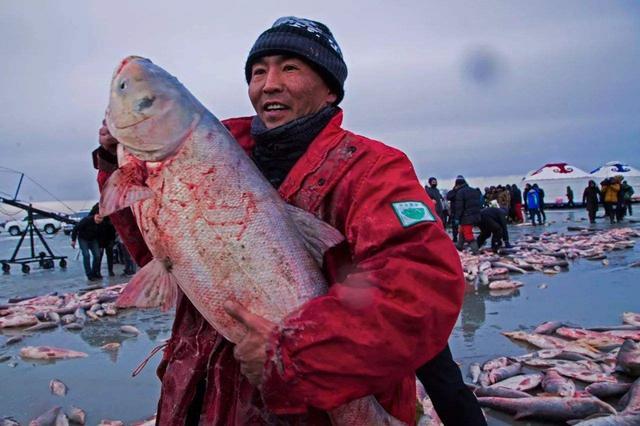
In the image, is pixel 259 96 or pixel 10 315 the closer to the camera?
pixel 259 96

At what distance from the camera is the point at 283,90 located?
208 centimetres

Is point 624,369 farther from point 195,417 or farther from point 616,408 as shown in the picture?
point 195,417

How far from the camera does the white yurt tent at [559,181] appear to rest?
4172 centimetres

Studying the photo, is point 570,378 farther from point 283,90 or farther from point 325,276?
point 283,90

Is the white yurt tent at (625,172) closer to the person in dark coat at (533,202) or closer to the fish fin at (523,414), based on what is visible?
the person in dark coat at (533,202)

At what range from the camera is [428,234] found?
5.32ft

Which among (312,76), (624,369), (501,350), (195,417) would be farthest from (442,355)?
(501,350)

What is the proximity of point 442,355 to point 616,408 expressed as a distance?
68.9 inches

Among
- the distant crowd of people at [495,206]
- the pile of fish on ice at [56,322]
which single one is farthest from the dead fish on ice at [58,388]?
the distant crowd of people at [495,206]

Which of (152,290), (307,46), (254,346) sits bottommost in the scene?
(254,346)

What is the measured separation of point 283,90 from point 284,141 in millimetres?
206

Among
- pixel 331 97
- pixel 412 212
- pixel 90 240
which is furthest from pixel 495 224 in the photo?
pixel 412 212

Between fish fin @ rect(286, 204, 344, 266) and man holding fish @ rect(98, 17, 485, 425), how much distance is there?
0.03 metres

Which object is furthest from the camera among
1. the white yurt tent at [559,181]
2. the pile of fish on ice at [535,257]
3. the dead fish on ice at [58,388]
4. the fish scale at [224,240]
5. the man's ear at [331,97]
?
the white yurt tent at [559,181]
